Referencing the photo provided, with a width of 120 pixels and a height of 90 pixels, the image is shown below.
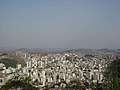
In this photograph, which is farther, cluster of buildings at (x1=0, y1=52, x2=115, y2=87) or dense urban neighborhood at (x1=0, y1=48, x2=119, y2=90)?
cluster of buildings at (x1=0, y1=52, x2=115, y2=87)

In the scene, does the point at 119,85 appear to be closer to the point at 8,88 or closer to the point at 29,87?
the point at 29,87

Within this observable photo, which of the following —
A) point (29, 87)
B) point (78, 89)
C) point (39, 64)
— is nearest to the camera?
point (29, 87)

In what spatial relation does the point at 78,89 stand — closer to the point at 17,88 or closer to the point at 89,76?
the point at 17,88

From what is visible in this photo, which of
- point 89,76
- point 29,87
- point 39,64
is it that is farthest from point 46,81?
point 39,64

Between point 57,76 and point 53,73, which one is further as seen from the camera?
point 53,73

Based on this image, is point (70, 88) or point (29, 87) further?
point (70, 88)

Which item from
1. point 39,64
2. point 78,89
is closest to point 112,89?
point 78,89

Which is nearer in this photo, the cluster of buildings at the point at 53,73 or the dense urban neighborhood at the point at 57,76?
the dense urban neighborhood at the point at 57,76

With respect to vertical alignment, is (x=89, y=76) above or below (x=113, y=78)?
below

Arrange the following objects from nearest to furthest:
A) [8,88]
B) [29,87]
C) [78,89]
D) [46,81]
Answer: [8,88], [29,87], [78,89], [46,81]
